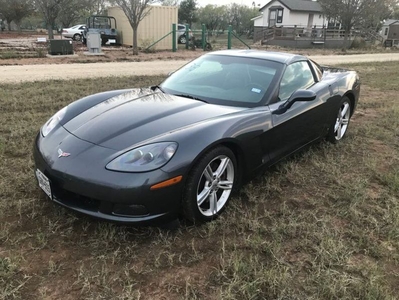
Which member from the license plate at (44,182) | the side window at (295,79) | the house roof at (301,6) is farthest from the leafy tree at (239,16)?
the license plate at (44,182)

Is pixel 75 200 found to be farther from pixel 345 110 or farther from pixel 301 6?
pixel 301 6

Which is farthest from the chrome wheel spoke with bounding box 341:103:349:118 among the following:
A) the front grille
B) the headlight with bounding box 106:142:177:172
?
the front grille

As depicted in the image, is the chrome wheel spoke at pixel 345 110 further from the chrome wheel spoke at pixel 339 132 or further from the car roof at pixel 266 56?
the car roof at pixel 266 56

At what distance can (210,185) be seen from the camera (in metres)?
2.81

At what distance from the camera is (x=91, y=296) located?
2098 millimetres

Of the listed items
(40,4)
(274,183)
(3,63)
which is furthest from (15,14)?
(274,183)

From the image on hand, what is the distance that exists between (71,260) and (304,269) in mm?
1536

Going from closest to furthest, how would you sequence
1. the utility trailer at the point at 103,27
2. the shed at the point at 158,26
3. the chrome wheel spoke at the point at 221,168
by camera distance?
the chrome wheel spoke at the point at 221,168 → the shed at the point at 158,26 → the utility trailer at the point at 103,27

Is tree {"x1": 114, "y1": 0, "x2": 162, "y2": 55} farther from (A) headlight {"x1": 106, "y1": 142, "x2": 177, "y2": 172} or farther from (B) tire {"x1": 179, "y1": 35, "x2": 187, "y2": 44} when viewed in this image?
(A) headlight {"x1": 106, "y1": 142, "x2": 177, "y2": 172}

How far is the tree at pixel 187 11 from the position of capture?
149 feet

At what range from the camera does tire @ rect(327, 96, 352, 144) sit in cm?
470

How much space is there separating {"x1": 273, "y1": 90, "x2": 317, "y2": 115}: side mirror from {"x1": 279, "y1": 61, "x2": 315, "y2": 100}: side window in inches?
5.1

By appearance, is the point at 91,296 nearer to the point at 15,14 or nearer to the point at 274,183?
the point at 274,183

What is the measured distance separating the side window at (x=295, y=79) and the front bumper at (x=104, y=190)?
175 centimetres
